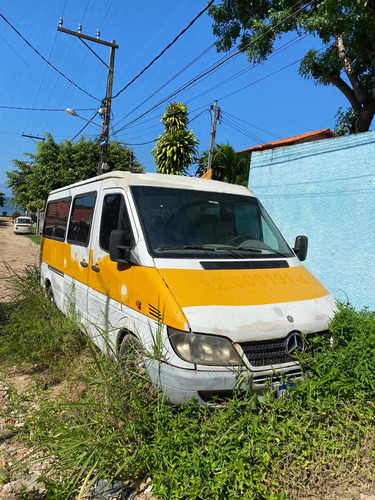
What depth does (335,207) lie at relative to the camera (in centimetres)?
741

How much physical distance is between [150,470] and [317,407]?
120cm

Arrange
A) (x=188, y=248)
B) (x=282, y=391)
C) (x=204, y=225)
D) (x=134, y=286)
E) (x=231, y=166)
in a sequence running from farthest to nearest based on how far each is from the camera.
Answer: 1. (x=231, y=166)
2. (x=204, y=225)
3. (x=188, y=248)
4. (x=134, y=286)
5. (x=282, y=391)

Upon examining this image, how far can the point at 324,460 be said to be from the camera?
2.49 m

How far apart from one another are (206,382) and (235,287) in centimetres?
79

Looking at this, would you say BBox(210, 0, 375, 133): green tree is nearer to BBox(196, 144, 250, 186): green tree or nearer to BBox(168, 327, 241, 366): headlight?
BBox(196, 144, 250, 186): green tree

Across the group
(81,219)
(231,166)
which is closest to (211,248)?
(81,219)

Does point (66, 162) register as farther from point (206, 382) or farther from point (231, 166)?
point (206, 382)

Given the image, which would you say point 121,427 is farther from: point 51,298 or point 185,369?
point 51,298

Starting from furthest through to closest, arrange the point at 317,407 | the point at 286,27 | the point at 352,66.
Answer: the point at 352,66
the point at 286,27
the point at 317,407

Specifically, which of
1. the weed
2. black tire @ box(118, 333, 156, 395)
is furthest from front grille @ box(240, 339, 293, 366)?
the weed

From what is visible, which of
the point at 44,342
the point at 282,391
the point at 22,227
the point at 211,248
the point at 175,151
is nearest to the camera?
the point at 282,391

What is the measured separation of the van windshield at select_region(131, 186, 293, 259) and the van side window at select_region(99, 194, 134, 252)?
17 centimetres

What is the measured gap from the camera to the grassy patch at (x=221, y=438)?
2.26 metres

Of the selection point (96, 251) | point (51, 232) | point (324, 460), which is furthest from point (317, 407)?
point (51, 232)
